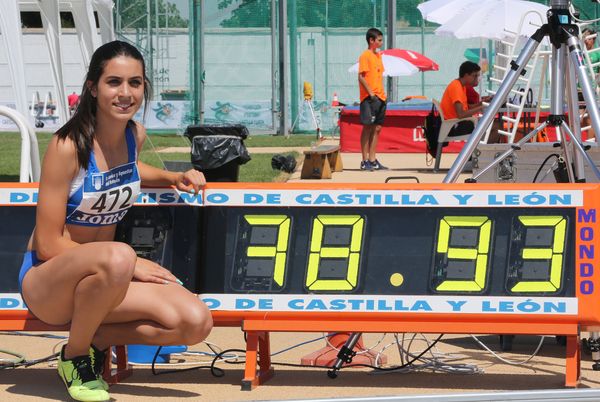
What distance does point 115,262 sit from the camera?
17.4 feet

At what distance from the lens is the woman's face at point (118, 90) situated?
5633 mm

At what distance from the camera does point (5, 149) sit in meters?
25.8

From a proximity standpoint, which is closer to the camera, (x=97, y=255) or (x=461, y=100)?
(x=97, y=255)

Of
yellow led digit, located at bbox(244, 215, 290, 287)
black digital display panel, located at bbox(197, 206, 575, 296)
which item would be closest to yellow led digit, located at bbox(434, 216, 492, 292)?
black digital display panel, located at bbox(197, 206, 575, 296)

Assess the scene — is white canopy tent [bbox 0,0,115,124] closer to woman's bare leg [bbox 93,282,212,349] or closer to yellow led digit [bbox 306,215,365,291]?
yellow led digit [bbox 306,215,365,291]

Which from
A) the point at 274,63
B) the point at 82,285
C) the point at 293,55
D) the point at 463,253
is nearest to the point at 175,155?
the point at 274,63

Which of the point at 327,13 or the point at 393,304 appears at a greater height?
the point at 327,13

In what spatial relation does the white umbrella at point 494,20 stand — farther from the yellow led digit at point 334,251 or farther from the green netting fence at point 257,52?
the green netting fence at point 257,52

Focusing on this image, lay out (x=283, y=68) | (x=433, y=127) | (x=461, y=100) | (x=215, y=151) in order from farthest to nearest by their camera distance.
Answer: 1. (x=283, y=68)
2. (x=433, y=127)
3. (x=461, y=100)
4. (x=215, y=151)

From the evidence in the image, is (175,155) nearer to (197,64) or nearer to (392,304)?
(197,64)

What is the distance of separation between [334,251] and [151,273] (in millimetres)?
867

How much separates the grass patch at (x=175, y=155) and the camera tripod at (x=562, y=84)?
380 centimetres

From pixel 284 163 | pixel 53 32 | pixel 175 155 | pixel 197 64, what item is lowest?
pixel 175 155

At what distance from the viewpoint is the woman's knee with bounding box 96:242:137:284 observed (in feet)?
17.4
